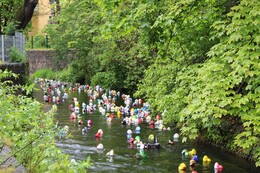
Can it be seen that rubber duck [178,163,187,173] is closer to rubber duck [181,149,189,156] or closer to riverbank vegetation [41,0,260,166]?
riverbank vegetation [41,0,260,166]

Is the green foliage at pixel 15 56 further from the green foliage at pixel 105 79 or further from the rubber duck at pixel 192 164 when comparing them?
the green foliage at pixel 105 79

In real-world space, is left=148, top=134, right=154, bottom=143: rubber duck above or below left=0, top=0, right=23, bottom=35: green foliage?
below

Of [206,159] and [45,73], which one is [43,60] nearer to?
[45,73]

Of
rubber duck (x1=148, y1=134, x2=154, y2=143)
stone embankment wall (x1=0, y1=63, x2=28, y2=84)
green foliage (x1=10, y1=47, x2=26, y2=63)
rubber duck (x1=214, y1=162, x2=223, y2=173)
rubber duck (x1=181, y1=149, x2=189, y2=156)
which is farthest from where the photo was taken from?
green foliage (x1=10, y1=47, x2=26, y2=63)

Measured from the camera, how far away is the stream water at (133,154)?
1041 cm

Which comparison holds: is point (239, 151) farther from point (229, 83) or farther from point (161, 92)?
point (161, 92)

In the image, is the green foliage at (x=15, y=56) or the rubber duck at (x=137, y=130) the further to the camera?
the green foliage at (x=15, y=56)

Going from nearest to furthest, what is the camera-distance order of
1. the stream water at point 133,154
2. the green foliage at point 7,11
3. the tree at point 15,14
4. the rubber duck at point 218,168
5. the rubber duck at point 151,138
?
1. the rubber duck at point 218,168
2. the stream water at point 133,154
3. the rubber duck at point 151,138
4. the tree at point 15,14
5. the green foliage at point 7,11

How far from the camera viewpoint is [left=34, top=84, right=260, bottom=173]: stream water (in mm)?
10406

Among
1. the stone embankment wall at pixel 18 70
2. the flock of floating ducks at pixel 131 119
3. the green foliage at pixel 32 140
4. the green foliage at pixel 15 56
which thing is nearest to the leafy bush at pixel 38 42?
the flock of floating ducks at pixel 131 119

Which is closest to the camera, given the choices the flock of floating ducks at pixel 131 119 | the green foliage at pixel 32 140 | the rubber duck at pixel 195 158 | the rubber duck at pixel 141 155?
the green foliage at pixel 32 140

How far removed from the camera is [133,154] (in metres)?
11.7

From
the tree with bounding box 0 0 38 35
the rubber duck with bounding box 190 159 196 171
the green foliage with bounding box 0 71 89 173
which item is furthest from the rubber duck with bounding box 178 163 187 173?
the tree with bounding box 0 0 38 35

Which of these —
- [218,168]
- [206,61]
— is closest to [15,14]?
[206,61]
